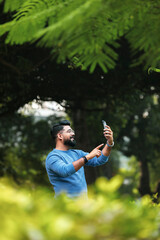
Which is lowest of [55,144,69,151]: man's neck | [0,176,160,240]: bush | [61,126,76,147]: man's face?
[0,176,160,240]: bush

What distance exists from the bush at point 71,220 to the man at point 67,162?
255 centimetres

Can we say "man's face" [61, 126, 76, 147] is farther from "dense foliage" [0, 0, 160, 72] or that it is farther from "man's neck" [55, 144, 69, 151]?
"dense foliage" [0, 0, 160, 72]

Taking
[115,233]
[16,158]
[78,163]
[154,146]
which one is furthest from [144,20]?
[154,146]

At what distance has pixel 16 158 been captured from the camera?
26172 mm

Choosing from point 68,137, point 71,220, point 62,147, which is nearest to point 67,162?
point 62,147

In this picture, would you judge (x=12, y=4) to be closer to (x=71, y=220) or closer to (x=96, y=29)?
(x=96, y=29)

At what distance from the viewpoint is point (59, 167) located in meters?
5.67

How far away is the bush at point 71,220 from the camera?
216cm

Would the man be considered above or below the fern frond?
below

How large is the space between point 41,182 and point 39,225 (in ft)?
84.3

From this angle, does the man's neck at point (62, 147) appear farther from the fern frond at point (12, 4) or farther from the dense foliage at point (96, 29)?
the fern frond at point (12, 4)

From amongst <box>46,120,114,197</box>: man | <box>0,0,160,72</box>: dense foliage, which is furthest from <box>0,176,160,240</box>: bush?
<box>46,120,114,197</box>: man

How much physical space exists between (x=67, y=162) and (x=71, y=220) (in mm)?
3800

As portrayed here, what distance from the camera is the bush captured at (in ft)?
7.07
